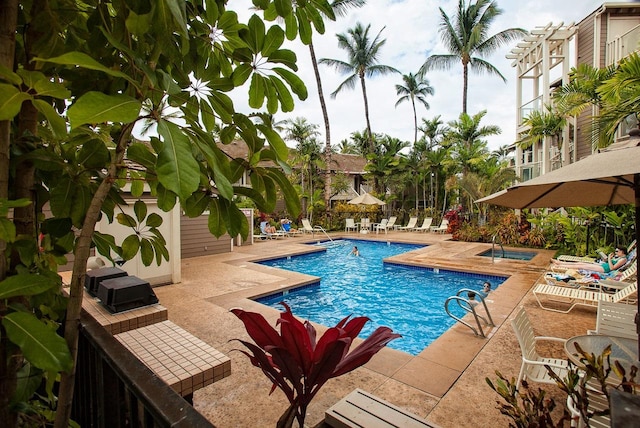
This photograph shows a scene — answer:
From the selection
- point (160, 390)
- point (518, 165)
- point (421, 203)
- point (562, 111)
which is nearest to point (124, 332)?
point (160, 390)

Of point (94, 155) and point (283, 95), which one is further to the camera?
point (283, 95)

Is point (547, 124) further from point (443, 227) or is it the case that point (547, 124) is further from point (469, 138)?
point (443, 227)

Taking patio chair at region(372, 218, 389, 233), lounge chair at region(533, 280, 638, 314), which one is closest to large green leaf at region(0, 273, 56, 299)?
lounge chair at region(533, 280, 638, 314)

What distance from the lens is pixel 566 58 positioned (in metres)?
14.4

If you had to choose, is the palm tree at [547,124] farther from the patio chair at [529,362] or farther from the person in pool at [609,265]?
the patio chair at [529,362]

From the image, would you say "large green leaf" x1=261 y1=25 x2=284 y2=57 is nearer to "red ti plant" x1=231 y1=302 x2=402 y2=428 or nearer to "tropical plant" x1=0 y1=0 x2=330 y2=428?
"tropical plant" x1=0 y1=0 x2=330 y2=428

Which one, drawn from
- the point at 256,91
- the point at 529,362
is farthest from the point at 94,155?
the point at 529,362

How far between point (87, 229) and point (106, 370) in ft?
2.58

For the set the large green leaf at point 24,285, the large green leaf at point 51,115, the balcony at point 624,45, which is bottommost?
the large green leaf at point 24,285

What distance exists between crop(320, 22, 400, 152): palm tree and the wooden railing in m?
24.1

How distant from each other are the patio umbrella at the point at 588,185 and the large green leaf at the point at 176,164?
2.98 metres

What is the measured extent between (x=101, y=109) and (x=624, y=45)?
17.0 meters

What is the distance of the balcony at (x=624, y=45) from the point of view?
36.9 feet

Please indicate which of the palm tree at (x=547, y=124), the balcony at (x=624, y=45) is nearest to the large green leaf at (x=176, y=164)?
the balcony at (x=624, y=45)
